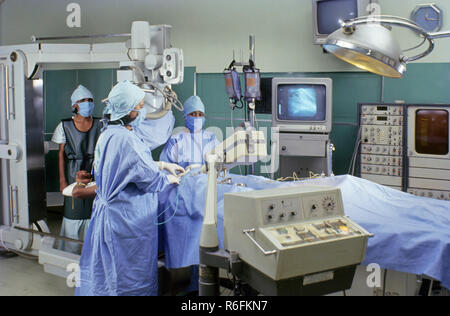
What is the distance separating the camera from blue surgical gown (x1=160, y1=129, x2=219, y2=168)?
12.7ft

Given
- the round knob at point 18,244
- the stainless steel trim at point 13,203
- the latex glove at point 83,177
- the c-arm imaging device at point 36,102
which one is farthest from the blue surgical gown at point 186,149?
the round knob at point 18,244

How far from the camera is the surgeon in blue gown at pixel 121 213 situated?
257cm

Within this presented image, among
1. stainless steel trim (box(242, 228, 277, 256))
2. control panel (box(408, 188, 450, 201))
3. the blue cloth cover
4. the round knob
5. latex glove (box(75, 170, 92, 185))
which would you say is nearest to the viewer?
stainless steel trim (box(242, 228, 277, 256))

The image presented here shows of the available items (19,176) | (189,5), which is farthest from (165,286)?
(189,5)

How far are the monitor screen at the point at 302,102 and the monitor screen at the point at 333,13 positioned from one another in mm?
710

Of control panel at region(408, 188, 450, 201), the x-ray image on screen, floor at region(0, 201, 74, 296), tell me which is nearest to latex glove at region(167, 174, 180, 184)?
floor at region(0, 201, 74, 296)

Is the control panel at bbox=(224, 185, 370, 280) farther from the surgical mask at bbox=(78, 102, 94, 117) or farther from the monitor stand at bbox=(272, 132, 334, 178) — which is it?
the surgical mask at bbox=(78, 102, 94, 117)

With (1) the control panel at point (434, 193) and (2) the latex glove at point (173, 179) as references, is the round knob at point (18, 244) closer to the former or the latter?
(2) the latex glove at point (173, 179)

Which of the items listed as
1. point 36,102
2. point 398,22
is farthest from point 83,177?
point 398,22

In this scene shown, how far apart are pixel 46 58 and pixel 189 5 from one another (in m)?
2.25

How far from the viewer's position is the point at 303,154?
13.1 ft

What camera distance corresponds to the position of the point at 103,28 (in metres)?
5.43

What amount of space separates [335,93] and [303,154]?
3.37 feet
